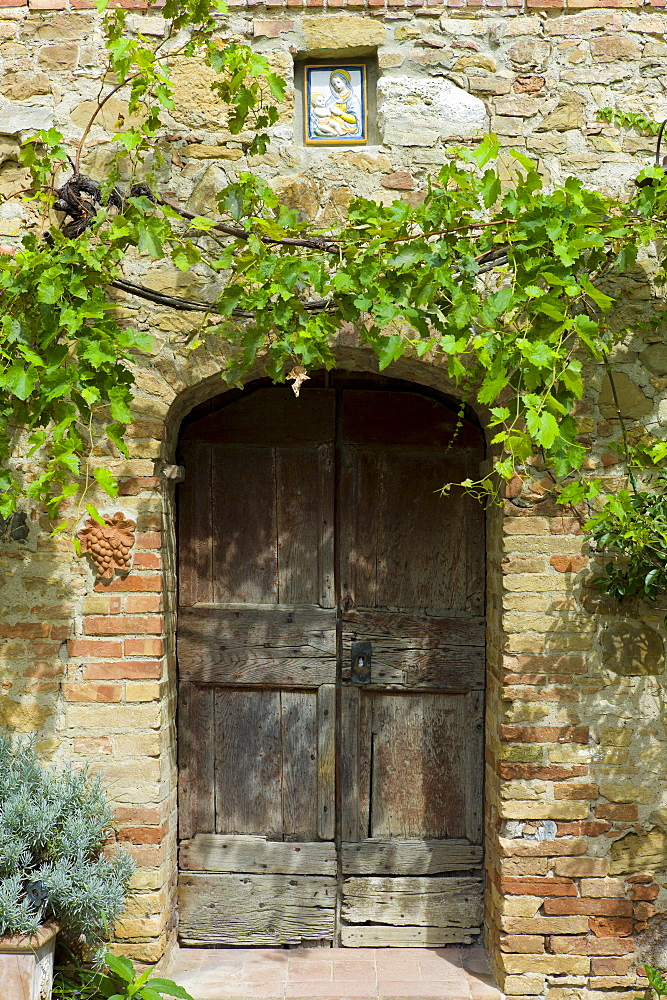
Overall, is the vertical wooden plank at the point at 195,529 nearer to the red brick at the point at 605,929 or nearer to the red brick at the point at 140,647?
the red brick at the point at 140,647

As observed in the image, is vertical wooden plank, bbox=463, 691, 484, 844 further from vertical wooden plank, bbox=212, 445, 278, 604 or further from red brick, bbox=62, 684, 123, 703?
red brick, bbox=62, 684, 123, 703

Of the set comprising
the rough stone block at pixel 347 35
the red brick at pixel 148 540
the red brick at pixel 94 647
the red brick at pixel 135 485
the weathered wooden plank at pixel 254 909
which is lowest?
the weathered wooden plank at pixel 254 909

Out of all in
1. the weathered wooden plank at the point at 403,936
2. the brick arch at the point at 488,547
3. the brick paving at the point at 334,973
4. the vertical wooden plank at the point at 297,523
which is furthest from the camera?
the vertical wooden plank at the point at 297,523

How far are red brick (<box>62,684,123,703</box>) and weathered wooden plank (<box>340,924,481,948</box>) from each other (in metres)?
1.32

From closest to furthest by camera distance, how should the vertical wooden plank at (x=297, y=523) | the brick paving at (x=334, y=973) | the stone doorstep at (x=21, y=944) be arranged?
the stone doorstep at (x=21, y=944), the brick paving at (x=334, y=973), the vertical wooden plank at (x=297, y=523)

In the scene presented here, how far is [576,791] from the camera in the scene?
289cm

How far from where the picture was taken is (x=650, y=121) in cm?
283

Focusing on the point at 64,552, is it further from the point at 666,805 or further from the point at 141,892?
the point at 666,805

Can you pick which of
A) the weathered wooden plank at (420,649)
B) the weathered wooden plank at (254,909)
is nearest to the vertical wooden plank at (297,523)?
the weathered wooden plank at (420,649)

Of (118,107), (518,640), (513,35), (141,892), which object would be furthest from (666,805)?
(118,107)

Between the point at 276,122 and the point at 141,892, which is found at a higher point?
the point at 276,122

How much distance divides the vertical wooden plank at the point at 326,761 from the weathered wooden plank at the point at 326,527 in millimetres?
373

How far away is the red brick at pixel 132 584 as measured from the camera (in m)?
2.94

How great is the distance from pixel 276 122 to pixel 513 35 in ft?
2.90
